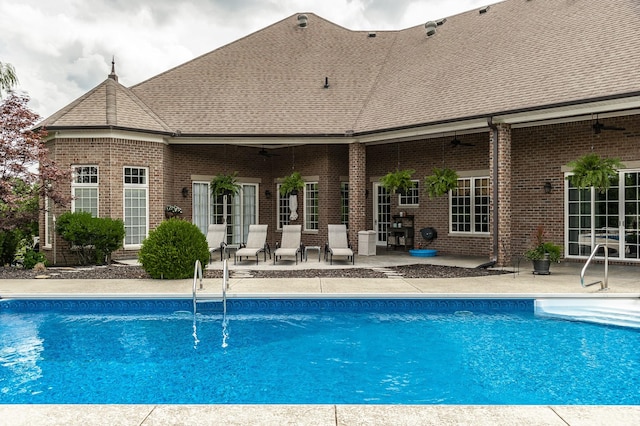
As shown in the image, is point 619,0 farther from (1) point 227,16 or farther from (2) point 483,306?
(1) point 227,16

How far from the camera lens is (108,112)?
13.9m

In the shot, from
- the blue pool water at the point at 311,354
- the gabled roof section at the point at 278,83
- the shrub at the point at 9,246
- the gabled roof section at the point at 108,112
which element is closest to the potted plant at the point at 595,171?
the blue pool water at the point at 311,354

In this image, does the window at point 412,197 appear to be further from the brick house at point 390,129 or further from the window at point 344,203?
the window at point 344,203

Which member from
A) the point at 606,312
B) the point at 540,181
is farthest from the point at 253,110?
the point at 606,312

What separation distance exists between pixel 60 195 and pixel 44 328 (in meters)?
6.18

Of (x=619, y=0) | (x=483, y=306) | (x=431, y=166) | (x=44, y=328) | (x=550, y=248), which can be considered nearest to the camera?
(x=44, y=328)

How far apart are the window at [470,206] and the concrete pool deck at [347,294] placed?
1484 millimetres

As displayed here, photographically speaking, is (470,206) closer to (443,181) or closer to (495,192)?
(443,181)

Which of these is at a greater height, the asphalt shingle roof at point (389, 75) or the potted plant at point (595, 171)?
the asphalt shingle roof at point (389, 75)

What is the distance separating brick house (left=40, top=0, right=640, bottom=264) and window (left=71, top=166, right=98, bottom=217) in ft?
0.11

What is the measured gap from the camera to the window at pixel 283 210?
687 inches

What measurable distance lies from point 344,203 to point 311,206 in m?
1.14

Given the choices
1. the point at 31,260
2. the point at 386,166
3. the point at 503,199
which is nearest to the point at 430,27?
the point at 386,166

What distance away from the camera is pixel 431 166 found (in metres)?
15.5
